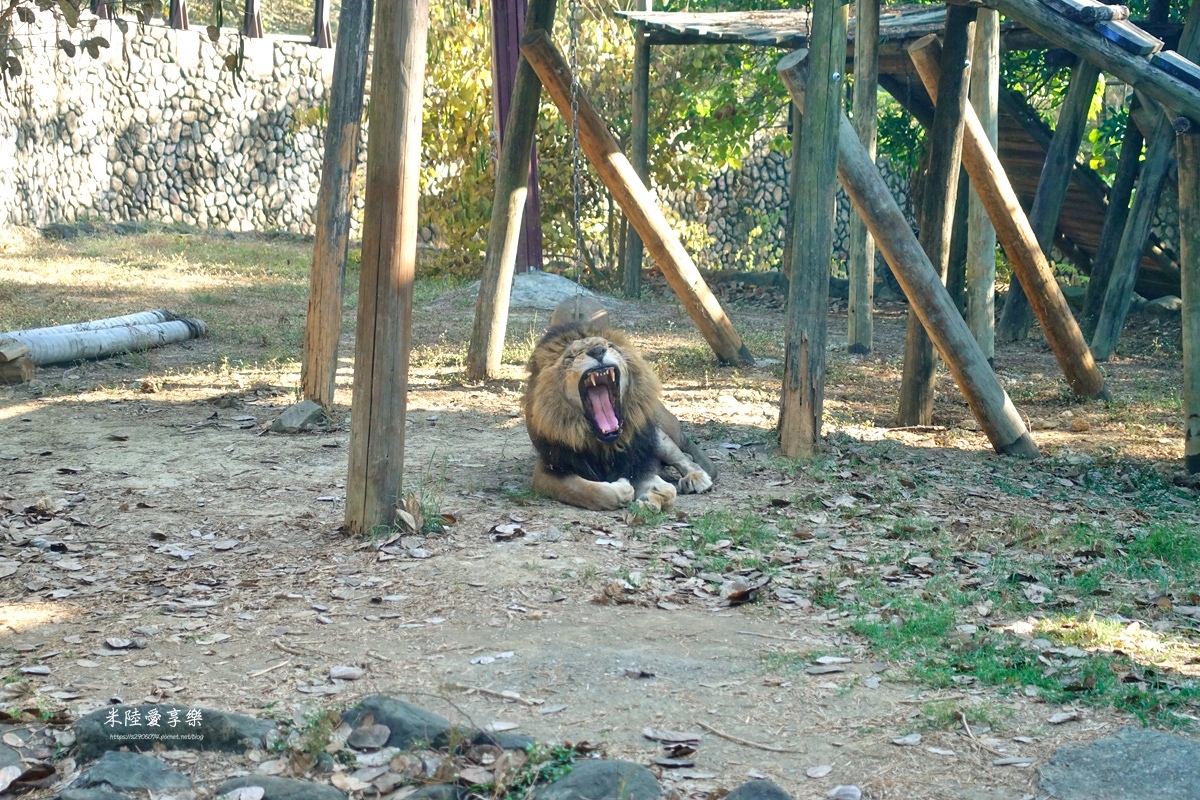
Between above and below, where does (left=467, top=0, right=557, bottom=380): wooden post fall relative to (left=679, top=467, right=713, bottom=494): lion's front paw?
above

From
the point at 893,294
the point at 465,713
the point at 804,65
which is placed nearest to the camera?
the point at 465,713

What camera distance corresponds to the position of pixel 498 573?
16.8ft

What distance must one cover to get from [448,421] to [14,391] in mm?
3536

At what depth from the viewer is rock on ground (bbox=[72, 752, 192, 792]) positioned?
125 inches

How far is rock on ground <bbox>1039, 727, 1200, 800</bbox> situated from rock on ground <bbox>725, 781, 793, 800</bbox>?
0.75 meters

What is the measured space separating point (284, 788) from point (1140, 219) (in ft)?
33.4

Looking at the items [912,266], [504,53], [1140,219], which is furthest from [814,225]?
[504,53]

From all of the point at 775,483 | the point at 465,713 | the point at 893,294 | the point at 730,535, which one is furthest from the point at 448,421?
the point at 893,294

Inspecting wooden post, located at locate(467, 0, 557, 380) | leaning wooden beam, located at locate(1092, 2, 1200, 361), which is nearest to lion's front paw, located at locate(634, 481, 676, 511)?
wooden post, located at locate(467, 0, 557, 380)

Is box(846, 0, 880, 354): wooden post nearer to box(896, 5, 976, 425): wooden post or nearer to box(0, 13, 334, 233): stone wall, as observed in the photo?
box(896, 5, 976, 425): wooden post

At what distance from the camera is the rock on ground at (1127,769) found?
10.4 feet

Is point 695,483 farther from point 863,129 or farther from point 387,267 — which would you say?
point 863,129

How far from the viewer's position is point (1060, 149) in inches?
448

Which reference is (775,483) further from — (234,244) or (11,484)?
(234,244)
